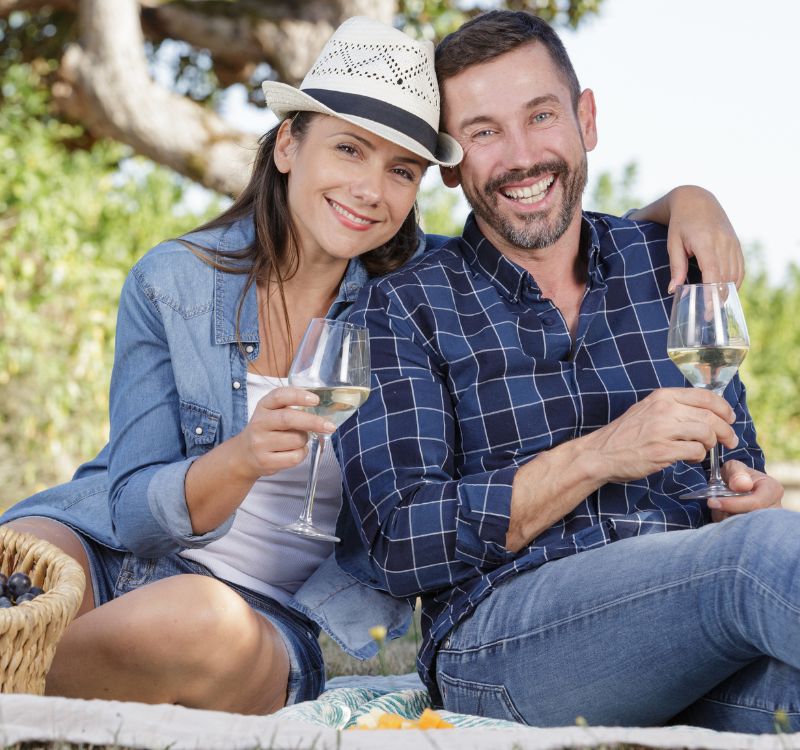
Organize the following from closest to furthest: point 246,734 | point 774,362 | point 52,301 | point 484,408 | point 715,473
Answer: point 246,734
point 715,473
point 484,408
point 52,301
point 774,362

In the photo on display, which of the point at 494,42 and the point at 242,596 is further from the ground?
the point at 494,42

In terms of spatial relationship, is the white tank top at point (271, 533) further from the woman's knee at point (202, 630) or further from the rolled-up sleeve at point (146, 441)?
the woman's knee at point (202, 630)

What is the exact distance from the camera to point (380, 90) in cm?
A: 295

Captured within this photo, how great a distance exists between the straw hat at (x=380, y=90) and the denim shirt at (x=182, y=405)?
47 cm

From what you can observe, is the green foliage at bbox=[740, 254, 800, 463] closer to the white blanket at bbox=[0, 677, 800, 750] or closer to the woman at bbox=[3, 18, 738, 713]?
the woman at bbox=[3, 18, 738, 713]

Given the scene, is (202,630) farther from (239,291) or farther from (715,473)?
(715,473)

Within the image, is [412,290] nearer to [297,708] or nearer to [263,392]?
[263,392]

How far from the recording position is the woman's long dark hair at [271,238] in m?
3.10

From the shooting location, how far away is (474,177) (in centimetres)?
308

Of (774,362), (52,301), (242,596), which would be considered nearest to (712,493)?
(242,596)

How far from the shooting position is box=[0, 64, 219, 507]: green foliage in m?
6.15

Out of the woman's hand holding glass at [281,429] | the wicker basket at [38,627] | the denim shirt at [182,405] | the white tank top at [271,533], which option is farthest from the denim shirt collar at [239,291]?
the wicker basket at [38,627]

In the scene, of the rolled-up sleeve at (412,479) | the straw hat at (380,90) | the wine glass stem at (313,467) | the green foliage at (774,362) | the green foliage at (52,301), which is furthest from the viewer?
the green foliage at (774,362)

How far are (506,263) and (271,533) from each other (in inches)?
38.9
